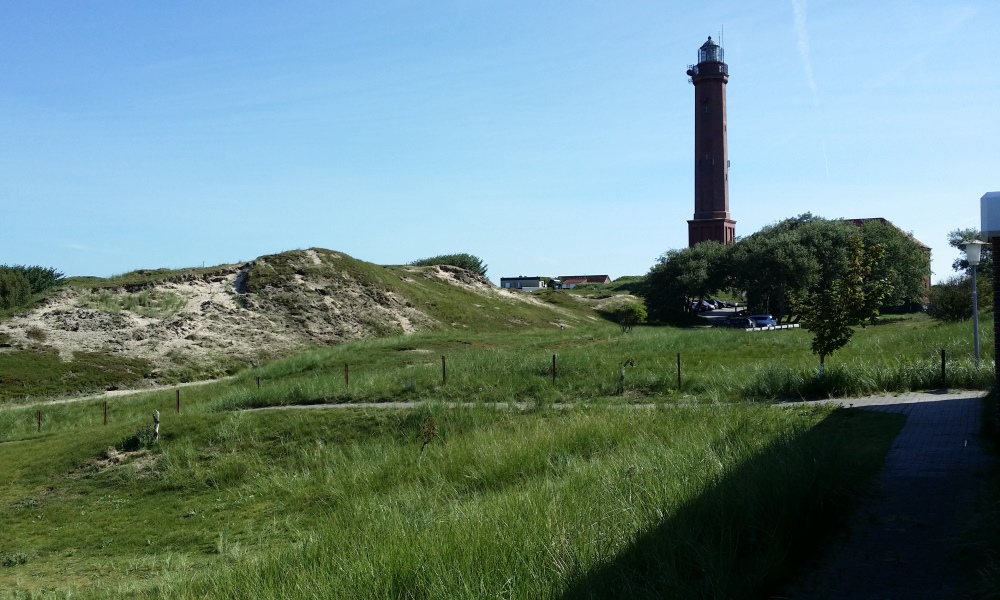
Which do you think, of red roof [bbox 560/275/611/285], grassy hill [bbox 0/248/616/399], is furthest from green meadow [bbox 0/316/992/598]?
red roof [bbox 560/275/611/285]

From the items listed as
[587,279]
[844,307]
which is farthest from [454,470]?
[587,279]

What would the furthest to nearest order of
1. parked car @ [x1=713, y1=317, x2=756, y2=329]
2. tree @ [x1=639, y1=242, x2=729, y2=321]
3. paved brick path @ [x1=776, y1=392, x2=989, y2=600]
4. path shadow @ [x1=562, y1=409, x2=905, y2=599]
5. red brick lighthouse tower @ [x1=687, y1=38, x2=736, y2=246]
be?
red brick lighthouse tower @ [x1=687, y1=38, x2=736, y2=246] → tree @ [x1=639, y1=242, x2=729, y2=321] → parked car @ [x1=713, y1=317, x2=756, y2=329] → paved brick path @ [x1=776, y1=392, x2=989, y2=600] → path shadow @ [x1=562, y1=409, x2=905, y2=599]

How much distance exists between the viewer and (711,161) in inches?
3757

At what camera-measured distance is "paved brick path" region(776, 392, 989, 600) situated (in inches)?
277

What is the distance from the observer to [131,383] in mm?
→ 38812

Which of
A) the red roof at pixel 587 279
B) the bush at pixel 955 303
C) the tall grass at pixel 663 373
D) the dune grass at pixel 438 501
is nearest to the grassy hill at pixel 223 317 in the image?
the tall grass at pixel 663 373

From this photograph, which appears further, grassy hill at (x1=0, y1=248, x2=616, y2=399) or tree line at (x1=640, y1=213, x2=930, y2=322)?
tree line at (x1=640, y1=213, x2=930, y2=322)

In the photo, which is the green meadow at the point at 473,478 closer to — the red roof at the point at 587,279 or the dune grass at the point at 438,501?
the dune grass at the point at 438,501

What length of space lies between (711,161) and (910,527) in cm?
9186

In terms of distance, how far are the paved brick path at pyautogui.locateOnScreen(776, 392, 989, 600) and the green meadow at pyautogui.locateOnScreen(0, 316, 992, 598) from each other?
0.31m

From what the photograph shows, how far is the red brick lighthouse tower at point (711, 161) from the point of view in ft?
313

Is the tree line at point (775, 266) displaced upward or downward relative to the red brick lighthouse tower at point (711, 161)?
downward

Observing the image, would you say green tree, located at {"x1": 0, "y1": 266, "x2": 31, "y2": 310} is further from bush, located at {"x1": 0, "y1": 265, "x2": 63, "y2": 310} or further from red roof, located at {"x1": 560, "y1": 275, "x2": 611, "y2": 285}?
red roof, located at {"x1": 560, "y1": 275, "x2": 611, "y2": 285}

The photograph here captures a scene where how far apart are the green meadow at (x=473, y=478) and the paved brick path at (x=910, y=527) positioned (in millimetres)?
310
